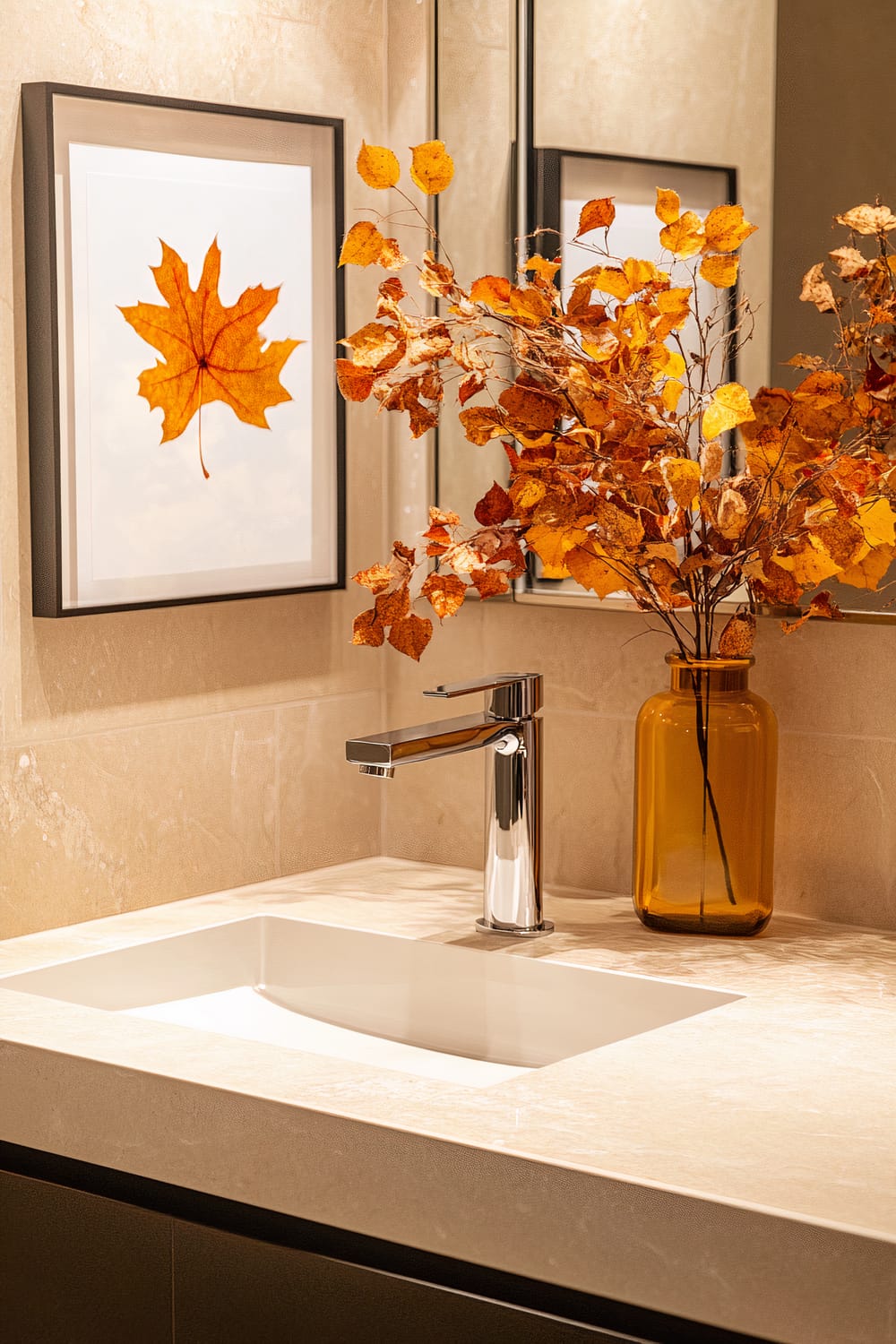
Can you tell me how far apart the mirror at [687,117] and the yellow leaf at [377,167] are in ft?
1.00

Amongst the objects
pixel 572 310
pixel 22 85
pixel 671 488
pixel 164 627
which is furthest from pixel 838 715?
pixel 22 85

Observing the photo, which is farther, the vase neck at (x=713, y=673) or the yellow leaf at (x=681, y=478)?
the vase neck at (x=713, y=673)

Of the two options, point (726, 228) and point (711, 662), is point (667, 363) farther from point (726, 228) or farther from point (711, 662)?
point (711, 662)

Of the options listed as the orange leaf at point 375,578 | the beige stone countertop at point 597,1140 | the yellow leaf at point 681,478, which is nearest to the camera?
the beige stone countertop at point 597,1140

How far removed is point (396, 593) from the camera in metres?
1.45

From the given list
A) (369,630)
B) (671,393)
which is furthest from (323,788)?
(671,393)

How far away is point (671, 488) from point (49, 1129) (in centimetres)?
63

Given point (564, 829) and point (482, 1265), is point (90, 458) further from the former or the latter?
point (482, 1265)

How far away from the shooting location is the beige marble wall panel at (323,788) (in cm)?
172

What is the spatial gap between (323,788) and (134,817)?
25 centimetres

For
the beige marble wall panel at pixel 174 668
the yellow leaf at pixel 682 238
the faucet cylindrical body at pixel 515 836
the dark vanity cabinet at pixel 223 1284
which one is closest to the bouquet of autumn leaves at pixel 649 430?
the yellow leaf at pixel 682 238

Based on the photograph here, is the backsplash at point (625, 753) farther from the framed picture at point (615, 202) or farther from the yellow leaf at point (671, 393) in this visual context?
the yellow leaf at point (671, 393)

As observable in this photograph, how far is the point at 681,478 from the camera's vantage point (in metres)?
1.33

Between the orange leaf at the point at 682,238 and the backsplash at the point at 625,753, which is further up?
the orange leaf at the point at 682,238
